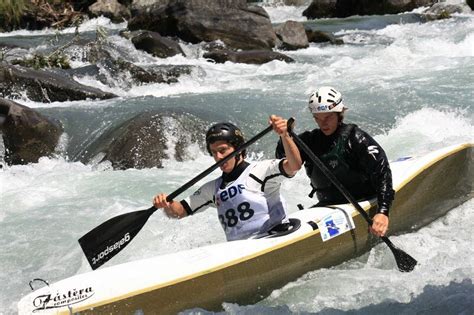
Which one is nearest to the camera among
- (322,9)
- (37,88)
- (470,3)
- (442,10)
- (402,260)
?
(402,260)

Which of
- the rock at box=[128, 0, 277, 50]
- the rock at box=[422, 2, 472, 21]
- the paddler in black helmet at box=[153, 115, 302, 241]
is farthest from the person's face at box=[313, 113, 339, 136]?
the rock at box=[422, 2, 472, 21]

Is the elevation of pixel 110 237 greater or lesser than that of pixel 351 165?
lesser

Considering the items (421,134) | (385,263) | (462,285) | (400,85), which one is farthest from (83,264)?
(400,85)

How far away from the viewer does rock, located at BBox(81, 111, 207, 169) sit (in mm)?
8375

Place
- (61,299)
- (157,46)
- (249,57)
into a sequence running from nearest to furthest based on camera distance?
(61,299) < (249,57) < (157,46)

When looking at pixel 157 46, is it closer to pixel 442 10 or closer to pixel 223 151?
pixel 442 10

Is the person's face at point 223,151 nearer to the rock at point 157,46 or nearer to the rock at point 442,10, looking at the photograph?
the rock at point 157,46

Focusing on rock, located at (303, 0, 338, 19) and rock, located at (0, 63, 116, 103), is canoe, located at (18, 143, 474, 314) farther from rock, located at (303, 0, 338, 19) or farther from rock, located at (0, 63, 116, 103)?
rock, located at (303, 0, 338, 19)

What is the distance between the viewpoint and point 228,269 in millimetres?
4488

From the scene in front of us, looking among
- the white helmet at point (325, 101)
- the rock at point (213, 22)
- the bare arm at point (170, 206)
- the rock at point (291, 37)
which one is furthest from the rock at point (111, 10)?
the bare arm at point (170, 206)

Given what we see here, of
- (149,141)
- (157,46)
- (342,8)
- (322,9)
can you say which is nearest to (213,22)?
(157,46)

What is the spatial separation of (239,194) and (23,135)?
16.8 ft

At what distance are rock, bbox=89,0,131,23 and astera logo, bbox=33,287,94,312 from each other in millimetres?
21147

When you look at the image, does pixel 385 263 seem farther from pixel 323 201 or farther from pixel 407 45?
pixel 407 45
